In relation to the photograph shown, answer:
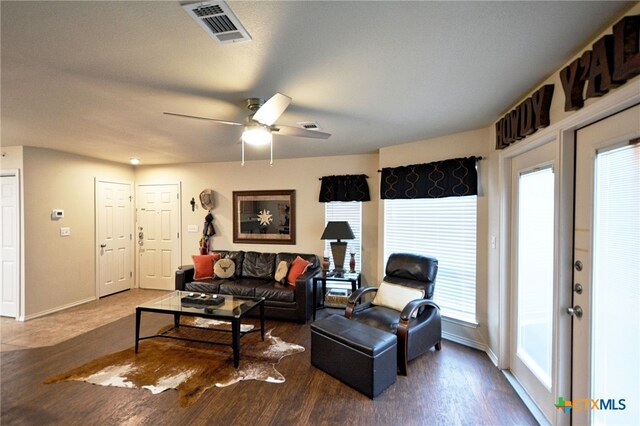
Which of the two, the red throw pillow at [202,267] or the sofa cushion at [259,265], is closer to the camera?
the red throw pillow at [202,267]

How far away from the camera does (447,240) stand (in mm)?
3545

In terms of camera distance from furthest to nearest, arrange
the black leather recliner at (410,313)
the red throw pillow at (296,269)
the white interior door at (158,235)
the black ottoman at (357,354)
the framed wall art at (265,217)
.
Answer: the white interior door at (158,235) < the framed wall art at (265,217) < the red throw pillow at (296,269) < the black leather recliner at (410,313) < the black ottoman at (357,354)

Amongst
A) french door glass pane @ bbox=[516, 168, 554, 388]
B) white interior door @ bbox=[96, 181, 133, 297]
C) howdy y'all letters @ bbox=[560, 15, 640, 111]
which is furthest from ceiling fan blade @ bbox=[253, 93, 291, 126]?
white interior door @ bbox=[96, 181, 133, 297]

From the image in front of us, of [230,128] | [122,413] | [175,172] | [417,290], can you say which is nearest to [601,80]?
[417,290]

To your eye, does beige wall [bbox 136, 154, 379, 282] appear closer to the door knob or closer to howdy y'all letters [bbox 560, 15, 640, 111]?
the door knob

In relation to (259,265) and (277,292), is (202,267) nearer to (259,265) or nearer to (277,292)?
(259,265)

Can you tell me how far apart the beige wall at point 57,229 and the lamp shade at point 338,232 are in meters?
4.12

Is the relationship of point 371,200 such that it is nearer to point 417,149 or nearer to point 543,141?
point 417,149

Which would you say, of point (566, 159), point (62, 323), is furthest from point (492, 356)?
point (62, 323)

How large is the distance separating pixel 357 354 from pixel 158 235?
4923 millimetres

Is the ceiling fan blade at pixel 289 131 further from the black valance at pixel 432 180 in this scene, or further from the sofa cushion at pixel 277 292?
the sofa cushion at pixel 277 292

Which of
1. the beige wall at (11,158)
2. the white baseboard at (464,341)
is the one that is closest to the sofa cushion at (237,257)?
the beige wall at (11,158)

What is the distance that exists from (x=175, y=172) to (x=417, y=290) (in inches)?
196

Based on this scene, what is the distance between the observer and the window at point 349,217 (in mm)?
4652
